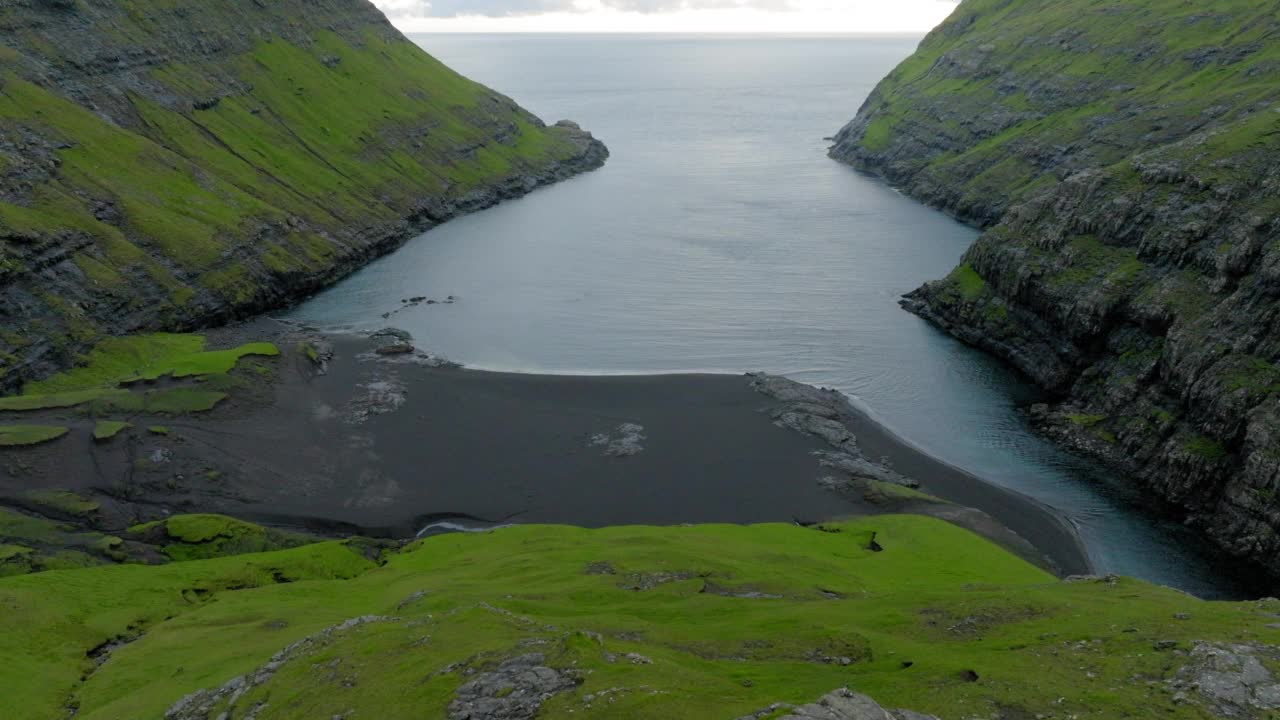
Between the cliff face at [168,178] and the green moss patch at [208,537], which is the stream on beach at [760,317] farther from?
the green moss patch at [208,537]

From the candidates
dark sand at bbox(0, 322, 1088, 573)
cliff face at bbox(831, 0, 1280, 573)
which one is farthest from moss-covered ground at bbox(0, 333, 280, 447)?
cliff face at bbox(831, 0, 1280, 573)

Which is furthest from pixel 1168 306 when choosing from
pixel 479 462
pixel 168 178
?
pixel 168 178

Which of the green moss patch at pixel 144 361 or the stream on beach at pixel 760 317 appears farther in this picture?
the green moss patch at pixel 144 361

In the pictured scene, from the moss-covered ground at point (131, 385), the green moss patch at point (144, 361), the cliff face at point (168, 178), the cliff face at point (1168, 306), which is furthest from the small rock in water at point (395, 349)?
the cliff face at point (1168, 306)

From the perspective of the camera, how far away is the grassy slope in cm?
3734

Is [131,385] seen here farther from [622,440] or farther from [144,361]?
[622,440]

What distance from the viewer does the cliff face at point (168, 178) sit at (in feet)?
351

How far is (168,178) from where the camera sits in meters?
137

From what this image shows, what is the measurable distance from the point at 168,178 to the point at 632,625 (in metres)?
123

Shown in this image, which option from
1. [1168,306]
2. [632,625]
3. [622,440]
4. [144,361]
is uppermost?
[1168,306]

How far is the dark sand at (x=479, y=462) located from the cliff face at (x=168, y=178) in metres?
26.4

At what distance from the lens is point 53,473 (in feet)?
243

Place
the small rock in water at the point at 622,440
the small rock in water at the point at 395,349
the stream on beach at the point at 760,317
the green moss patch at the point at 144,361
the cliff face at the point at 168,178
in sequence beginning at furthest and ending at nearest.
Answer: the small rock in water at the point at 395,349 < the cliff face at the point at 168,178 < the green moss patch at the point at 144,361 < the small rock in water at the point at 622,440 < the stream on beach at the point at 760,317

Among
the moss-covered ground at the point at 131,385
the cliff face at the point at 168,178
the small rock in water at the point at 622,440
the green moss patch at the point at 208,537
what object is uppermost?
the cliff face at the point at 168,178
